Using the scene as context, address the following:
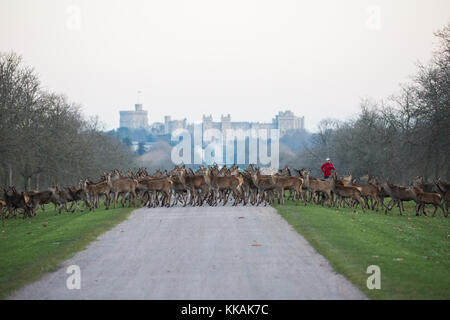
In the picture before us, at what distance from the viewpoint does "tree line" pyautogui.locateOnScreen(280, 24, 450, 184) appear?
40219 mm

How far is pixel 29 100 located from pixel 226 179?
22605mm

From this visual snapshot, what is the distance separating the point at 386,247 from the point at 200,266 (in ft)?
20.2

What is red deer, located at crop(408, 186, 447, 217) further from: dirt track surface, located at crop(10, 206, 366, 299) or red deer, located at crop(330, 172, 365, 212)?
dirt track surface, located at crop(10, 206, 366, 299)

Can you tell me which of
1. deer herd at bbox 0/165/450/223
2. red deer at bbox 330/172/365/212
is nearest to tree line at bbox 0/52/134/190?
deer herd at bbox 0/165/450/223

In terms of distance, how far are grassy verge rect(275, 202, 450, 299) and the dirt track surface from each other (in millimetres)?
506

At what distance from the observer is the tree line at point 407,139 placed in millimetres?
40219

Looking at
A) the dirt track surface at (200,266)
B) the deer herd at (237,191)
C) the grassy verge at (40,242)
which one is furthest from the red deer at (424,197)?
the grassy verge at (40,242)

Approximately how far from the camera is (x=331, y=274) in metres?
12.8

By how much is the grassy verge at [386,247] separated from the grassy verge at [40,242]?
6.56m

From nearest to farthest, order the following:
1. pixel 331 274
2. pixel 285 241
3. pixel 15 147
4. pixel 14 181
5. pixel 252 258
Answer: pixel 331 274, pixel 252 258, pixel 285 241, pixel 15 147, pixel 14 181
